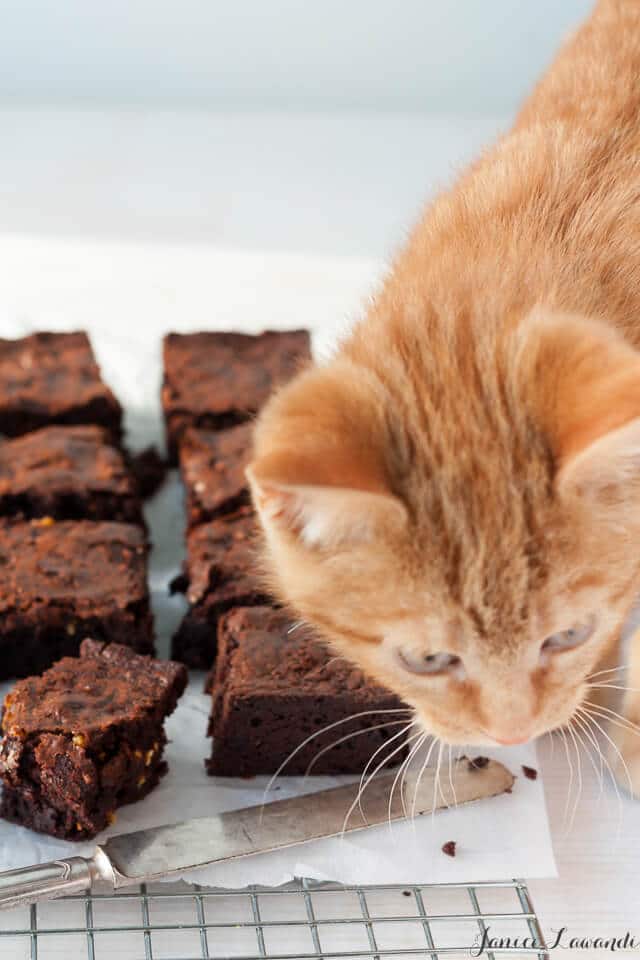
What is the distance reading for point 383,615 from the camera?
5.41 feet

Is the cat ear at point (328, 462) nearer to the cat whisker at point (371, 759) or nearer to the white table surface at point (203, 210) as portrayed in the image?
the cat whisker at point (371, 759)

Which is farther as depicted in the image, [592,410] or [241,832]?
[241,832]

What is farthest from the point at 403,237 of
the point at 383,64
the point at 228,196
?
the point at 383,64

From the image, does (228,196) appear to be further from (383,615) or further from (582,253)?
(383,615)

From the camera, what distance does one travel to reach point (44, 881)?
1865 millimetres

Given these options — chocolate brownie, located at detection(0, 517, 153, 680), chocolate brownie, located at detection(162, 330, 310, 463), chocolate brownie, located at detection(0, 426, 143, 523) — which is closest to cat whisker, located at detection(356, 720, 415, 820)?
chocolate brownie, located at detection(0, 517, 153, 680)

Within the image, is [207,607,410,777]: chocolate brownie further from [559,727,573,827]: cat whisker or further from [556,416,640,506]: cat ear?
[556,416,640,506]: cat ear

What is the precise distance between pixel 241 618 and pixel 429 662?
2.17 feet

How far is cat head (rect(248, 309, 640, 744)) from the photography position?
1.52 meters

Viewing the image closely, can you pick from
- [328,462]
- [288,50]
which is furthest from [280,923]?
[288,50]

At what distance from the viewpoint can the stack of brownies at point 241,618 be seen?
7.14 feet

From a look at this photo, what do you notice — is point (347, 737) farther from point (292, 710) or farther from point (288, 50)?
point (288, 50)

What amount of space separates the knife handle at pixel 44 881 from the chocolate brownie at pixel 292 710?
14.3 inches

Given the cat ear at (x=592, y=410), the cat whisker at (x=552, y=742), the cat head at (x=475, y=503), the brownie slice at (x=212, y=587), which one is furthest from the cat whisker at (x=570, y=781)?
the cat ear at (x=592, y=410)
